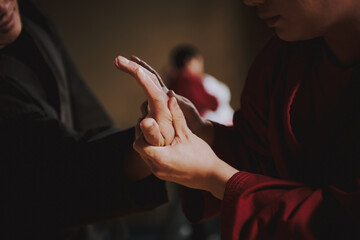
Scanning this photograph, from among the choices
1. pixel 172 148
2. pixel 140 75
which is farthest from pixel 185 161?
pixel 140 75

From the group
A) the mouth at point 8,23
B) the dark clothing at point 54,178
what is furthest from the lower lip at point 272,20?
the mouth at point 8,23

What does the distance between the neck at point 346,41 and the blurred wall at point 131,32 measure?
312cm

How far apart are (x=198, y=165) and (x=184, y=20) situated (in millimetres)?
3285

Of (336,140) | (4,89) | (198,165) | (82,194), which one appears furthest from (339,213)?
(4,89)

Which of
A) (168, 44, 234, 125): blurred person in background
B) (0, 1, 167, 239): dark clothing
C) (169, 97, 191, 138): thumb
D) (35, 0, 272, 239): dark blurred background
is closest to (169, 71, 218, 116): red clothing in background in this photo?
(168, 44, 234, 125): blurred person in background

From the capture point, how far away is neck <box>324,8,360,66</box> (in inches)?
28.5

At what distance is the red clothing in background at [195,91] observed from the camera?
2.71m

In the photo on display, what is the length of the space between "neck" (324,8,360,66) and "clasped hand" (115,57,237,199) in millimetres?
323

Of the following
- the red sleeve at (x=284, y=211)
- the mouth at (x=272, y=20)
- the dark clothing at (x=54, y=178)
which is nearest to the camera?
the red sleeve at (x=284, y=211)

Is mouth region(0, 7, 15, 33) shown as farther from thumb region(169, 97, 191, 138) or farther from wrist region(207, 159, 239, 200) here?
wrist region(207, 159, 239, 200)

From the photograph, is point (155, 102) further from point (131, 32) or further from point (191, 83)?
point (131, 32)

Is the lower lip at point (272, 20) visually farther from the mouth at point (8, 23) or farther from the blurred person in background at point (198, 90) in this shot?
the blurred person in background at point (198, 90)

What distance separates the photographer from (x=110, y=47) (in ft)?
12.3

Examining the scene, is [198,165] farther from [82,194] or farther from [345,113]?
[82,194]
